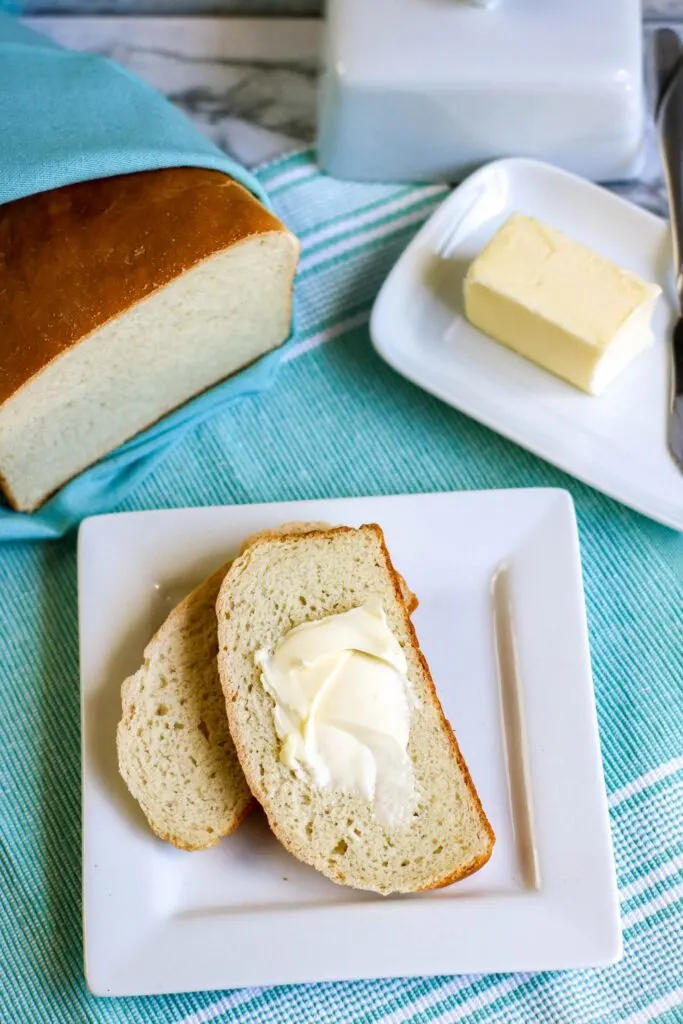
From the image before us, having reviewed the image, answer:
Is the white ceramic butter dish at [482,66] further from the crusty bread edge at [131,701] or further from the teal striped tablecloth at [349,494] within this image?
the crusty bread edge at [131,701]

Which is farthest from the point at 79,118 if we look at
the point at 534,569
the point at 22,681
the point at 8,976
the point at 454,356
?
the point at 8,976

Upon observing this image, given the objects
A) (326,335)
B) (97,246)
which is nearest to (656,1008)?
(326,335)

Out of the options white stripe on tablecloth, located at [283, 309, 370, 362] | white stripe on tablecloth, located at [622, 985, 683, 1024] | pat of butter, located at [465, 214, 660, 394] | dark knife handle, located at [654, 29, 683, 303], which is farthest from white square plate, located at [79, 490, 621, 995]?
dark knife handle, located at [654, 29, 683, 303]

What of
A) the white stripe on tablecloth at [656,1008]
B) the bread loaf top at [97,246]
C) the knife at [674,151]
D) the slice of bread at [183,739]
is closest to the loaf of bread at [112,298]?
the bread loaf top at [97,246]

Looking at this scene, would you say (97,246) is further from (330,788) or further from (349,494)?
(330,788)

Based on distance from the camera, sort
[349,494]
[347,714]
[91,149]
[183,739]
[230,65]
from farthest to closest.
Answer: [230,65]
[349,494]
[91,149]
[183,739]
[347,714]
